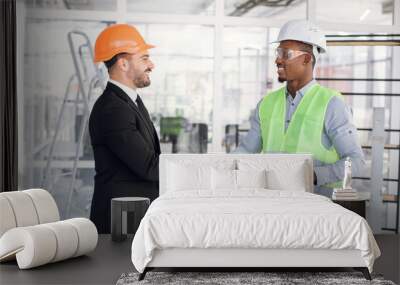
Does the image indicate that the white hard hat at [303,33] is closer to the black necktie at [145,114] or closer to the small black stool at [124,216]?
the black necktie at [145,114]

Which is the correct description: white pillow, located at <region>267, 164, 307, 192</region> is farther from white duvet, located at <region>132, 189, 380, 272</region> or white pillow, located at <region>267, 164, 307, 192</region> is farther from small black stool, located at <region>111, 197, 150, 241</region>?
white duvet, located at <region>132, 189, 380, 272</region>

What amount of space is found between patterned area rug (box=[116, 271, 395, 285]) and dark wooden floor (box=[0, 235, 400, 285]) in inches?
8.6

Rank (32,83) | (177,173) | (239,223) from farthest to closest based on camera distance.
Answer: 1. (32,83)
2. (177,173)
3. (239,223)

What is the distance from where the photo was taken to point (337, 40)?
319 inches

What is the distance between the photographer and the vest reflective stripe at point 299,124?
789cm

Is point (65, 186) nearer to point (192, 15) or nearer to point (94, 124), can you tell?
point (94, 124)

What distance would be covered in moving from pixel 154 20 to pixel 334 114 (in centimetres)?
227

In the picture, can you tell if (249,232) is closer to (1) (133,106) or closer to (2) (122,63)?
(1) (133,106)

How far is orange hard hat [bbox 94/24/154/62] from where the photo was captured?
7.95 m

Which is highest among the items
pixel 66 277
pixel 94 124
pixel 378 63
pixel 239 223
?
pixel 378 63

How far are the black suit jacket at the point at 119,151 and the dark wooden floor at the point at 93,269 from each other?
108 cm

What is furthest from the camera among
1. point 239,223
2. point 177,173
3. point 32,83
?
point 32,83

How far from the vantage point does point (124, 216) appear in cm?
716

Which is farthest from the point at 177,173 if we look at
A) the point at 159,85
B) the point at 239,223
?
the point at 239,223
